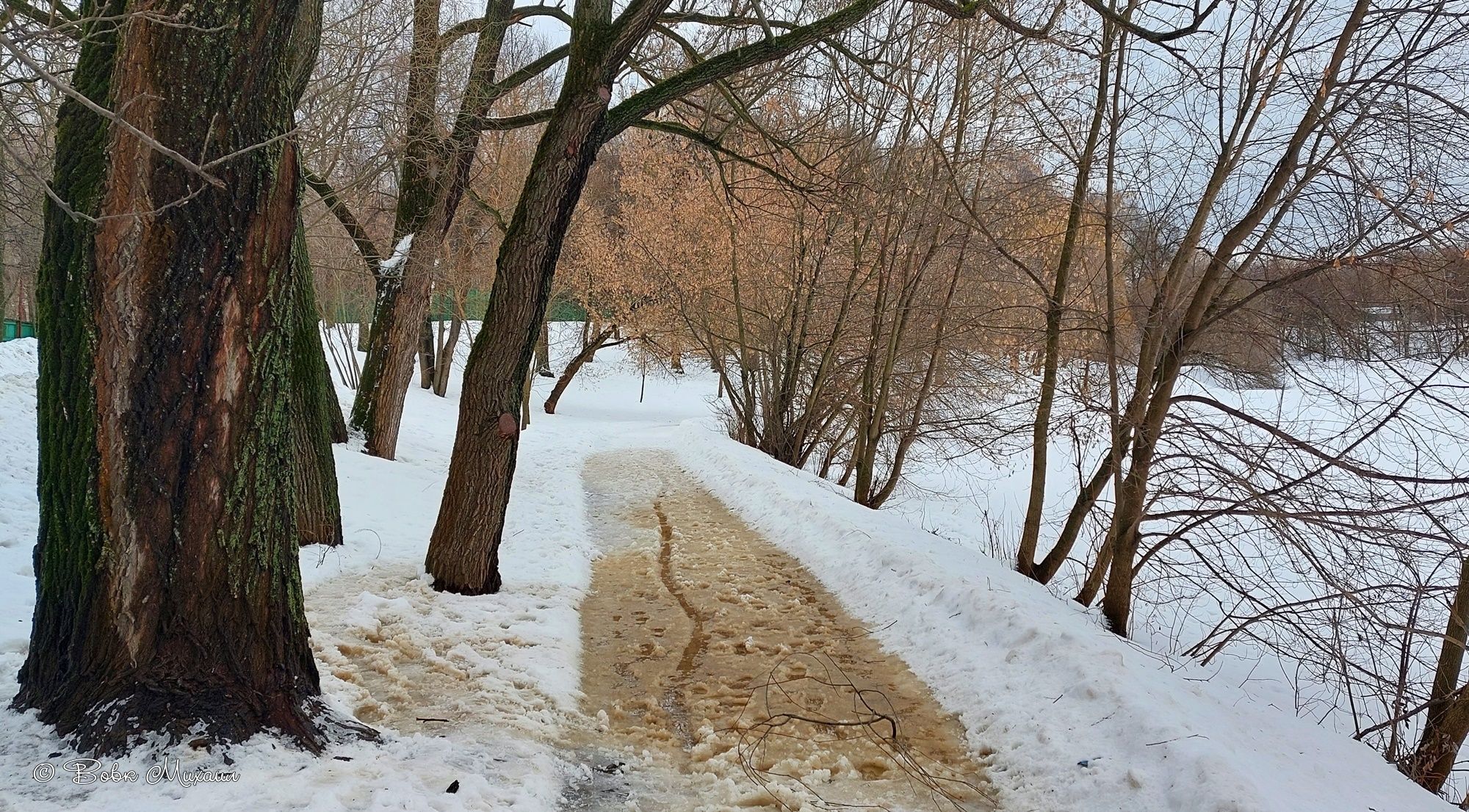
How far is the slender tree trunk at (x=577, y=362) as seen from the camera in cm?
2388

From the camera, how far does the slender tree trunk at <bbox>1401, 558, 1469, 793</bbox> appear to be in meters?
5.21

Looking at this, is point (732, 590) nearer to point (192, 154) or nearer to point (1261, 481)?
point (1261, 481)

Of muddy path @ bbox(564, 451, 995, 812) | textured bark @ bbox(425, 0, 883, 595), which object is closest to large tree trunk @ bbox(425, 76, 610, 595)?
textured bark @ bbox(425, 0, 883, 595)

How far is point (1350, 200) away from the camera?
18.2ft

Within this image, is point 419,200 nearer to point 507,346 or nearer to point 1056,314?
point 507,346

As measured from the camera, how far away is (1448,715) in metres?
5.27

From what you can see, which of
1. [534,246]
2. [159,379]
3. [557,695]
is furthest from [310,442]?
[159,379]

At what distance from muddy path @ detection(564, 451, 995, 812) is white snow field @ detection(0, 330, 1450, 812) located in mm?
157

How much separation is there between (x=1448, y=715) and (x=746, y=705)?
4485mm

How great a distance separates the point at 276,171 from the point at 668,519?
307 inches

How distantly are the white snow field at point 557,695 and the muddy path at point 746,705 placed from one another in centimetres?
16

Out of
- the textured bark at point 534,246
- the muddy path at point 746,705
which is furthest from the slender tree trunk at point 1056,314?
the textured bark at point 534,246

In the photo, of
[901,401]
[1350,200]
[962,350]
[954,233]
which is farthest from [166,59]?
[901,401]

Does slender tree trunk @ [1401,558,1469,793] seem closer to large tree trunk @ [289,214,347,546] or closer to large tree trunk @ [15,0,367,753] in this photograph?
large tree trunk @ [15,0,367,753]
